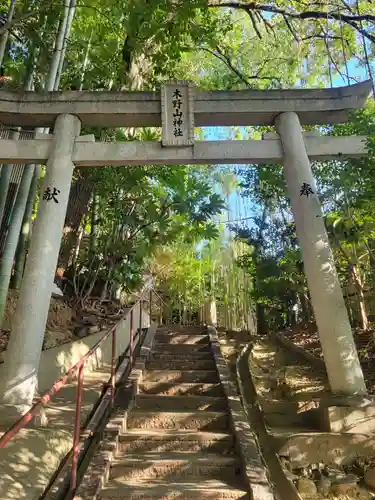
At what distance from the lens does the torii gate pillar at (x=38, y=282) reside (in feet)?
13.3

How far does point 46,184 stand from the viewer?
15.9 ft

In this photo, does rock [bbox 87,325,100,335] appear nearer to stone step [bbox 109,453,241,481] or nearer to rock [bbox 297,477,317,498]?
stone step [bbox 109,453,241,481]

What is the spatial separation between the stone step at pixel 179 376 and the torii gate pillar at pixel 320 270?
1.69 metres

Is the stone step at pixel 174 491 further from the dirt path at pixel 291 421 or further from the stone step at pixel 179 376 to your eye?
the stone step at pixel 179 376

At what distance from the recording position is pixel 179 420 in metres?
4.13

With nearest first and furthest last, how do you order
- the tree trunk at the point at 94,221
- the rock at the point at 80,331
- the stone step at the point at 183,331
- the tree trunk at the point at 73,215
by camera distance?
the rock at the point at 80,331
the tree trunk at the point at 73,215
the stone step at the point at 183,331
the tree trunk at the point at 94,221

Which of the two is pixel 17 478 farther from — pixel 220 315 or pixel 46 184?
pixel 220 315

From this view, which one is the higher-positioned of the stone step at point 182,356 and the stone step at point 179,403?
the stone step at point 182,356

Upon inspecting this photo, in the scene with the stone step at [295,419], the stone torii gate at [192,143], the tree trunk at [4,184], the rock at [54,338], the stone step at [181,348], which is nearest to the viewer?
the stone step at [295,419]

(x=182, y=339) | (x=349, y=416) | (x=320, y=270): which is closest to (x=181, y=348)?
(x=182, y=339)

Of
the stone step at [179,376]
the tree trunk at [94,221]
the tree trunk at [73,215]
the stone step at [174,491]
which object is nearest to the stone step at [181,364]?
the stone step at [179,376]

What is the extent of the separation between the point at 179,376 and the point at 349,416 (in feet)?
7.46

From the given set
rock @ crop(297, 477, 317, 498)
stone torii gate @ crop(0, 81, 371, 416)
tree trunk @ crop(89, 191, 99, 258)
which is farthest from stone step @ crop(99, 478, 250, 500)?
tree trunk @ crop(89, 191, 99, 258)

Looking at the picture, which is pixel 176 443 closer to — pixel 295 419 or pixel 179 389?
pixel 179 389
